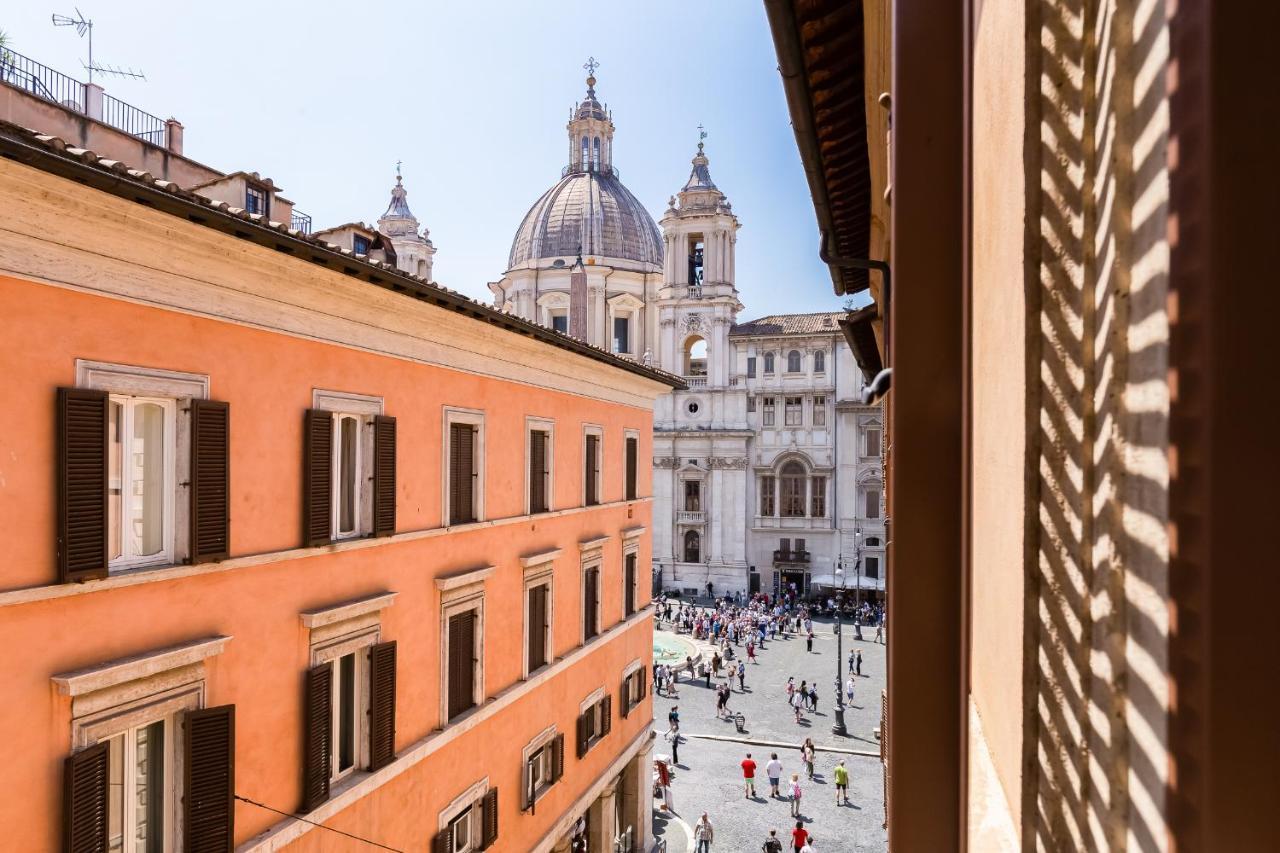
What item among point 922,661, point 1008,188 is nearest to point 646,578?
point 922,661

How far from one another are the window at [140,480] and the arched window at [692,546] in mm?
39964

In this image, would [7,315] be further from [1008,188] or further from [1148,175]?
[1148,175]

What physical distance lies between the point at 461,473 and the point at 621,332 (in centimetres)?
3325

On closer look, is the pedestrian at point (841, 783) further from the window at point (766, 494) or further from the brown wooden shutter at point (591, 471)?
the window at point (766, 494)

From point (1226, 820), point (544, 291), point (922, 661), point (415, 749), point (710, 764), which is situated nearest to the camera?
point (1226, 820)

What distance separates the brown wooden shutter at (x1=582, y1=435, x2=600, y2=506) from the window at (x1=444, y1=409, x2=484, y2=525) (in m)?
3.99

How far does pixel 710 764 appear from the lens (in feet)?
76.1

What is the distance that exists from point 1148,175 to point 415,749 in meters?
10.7

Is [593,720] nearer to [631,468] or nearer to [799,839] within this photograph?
[799,839]

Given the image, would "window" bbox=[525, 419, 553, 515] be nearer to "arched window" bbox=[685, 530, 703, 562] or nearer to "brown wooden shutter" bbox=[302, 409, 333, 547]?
"brown wooden shutter" bbox=[302, 409, 333, 547]

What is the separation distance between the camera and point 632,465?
1833 centimetres

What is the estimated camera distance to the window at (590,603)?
1563 cm

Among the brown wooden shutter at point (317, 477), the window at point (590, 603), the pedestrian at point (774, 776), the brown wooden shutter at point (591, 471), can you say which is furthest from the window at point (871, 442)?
the brown wooden shutter at point (317, 477)

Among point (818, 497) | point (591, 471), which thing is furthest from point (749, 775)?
point (818, 497)
